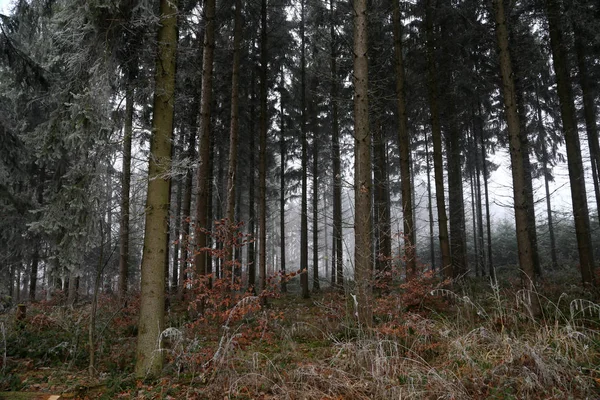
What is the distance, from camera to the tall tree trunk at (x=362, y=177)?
5.73 m

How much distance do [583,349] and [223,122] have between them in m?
14.9

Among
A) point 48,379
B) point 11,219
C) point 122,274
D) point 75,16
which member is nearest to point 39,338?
point 48,379

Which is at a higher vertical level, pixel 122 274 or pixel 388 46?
pixel 388 46

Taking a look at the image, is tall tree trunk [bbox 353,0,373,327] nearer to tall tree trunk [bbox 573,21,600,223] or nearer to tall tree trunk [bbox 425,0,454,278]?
tall tree trunk [bbox 425,0,454,278]

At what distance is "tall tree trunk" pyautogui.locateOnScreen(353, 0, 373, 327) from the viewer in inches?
225

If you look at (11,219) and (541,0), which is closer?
(11,219)

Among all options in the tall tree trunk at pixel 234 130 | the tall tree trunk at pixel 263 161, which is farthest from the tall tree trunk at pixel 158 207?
the tall tree trunk at pixel 263 161

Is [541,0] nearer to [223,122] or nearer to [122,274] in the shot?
[223,122]

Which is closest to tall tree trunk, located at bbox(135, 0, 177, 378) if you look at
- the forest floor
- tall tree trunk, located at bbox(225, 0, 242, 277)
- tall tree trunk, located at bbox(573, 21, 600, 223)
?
the forest floor

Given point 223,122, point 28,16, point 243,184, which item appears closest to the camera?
point 28,16

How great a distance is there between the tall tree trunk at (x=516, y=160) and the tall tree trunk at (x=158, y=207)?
7.07m

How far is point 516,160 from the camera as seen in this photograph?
24.4ft

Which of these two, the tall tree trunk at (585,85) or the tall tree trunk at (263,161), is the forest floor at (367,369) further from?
the tall tree trunk at (585,85)

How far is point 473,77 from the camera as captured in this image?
11.9 m
